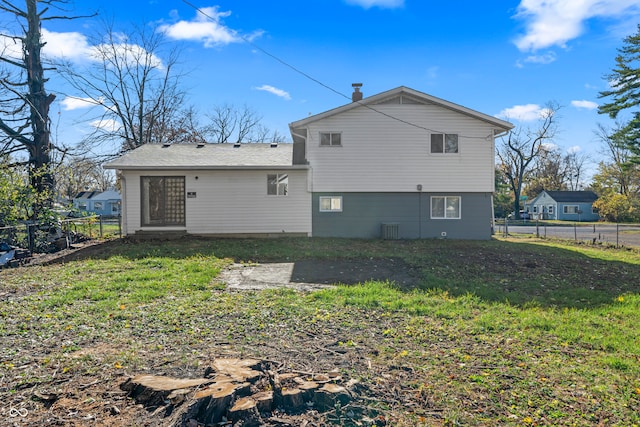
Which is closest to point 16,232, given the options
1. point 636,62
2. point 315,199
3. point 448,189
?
point 315,199

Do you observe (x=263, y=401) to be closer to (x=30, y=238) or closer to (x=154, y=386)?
(x=154, y=386)

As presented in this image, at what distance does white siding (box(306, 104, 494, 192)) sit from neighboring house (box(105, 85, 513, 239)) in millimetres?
38

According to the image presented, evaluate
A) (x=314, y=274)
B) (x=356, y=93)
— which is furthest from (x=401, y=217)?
(x=314, y=274)

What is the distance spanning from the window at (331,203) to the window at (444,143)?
162 inches

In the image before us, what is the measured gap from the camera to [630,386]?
3496mm

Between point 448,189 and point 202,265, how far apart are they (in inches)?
387

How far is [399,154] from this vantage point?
15117 millimetres

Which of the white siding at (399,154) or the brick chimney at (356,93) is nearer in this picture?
the white siding at (399,154)

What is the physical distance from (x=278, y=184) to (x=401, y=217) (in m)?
4.87

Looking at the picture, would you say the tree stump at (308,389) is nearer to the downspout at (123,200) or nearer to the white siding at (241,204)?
the white siding at (241,204)

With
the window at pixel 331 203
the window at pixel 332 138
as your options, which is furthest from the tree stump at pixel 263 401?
the window at pixel 332 138

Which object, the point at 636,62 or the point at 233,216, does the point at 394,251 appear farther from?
the point at 636,62

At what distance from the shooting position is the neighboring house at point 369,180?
14.7 meters

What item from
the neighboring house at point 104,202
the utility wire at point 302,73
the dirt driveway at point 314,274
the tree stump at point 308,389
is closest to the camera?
the tree stump at point 308,389
